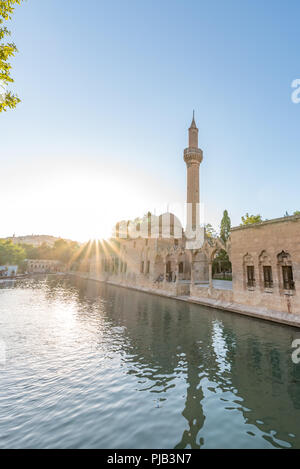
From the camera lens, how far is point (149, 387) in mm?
6566

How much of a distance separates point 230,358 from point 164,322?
611 centimetres

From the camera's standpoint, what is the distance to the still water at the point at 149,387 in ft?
15.2

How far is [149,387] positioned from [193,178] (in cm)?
3188

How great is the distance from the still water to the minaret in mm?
22760

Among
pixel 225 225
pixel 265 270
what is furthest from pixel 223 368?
pixel 225 225

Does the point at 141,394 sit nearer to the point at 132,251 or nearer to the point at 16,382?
the point at 16,382

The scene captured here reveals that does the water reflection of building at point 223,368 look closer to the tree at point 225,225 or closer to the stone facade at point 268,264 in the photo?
the stone facade at point 268,264

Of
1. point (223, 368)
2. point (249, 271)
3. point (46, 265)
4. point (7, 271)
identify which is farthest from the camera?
point (46, 265)

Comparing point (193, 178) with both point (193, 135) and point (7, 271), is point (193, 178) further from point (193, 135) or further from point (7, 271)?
point (7, 271)

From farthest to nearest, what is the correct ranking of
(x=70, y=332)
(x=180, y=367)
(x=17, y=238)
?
(x=17, y=238), (x=70, y=332), (x=180, y=367)

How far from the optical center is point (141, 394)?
20.4ft

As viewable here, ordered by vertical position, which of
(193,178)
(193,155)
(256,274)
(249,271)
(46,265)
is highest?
(193,155)

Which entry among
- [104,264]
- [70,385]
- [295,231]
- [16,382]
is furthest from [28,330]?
[104,264]
